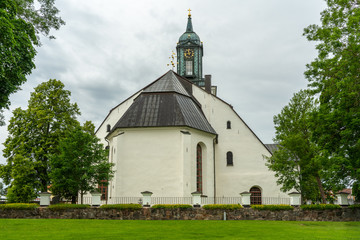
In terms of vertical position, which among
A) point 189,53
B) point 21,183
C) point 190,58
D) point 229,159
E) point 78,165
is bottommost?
point 21,183

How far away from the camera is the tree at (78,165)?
22.8 m

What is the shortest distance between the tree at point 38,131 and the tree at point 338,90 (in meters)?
22.5

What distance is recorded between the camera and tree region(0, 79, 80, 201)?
99.2 feet

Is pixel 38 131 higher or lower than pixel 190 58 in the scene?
lower

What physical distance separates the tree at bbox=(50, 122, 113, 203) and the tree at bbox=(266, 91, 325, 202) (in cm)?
1305

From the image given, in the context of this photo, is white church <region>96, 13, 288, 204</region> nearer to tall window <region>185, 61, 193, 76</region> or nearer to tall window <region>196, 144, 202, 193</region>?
tall window <region>196, 144, 202, 193</region>

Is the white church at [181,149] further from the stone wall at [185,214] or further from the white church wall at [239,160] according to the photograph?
the stone wall at [185,214]

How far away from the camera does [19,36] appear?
1414cm

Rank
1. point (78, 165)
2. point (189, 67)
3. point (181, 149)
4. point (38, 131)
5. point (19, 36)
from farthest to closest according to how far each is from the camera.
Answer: point (189, 67)
point (38, 131)
point (181, 149)
point (78, 165)
point (19, 36)

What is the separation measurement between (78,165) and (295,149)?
15.8m

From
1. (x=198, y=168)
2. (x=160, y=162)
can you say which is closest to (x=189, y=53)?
(x=198, y=168)

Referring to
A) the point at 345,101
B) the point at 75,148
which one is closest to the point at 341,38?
the point at 345,101

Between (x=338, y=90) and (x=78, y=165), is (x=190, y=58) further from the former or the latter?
(x=338, y=90)

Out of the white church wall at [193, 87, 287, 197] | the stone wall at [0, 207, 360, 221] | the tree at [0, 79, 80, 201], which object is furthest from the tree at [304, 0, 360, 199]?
the tree at [0, 79, 80, 201]
